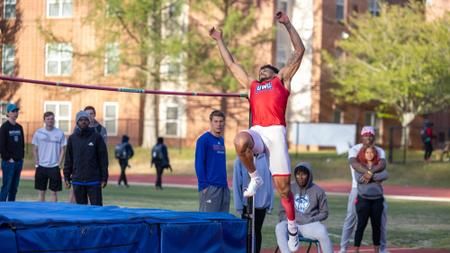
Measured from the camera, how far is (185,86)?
4862 centimetres

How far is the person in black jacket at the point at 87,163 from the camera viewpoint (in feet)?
49.5

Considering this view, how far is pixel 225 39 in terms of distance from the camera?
47.0 metres

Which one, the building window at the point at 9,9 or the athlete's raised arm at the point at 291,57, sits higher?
the building window at the point at 9,9

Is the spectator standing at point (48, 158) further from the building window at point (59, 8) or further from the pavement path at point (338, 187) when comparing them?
the building window at point (59, 8)

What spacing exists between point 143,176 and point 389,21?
14.1m

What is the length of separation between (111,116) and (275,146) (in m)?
41.4

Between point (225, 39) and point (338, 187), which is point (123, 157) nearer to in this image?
point (338, 187)

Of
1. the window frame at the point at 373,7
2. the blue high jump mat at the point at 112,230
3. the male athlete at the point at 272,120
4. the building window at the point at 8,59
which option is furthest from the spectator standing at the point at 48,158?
the window frame at the point at 373,7

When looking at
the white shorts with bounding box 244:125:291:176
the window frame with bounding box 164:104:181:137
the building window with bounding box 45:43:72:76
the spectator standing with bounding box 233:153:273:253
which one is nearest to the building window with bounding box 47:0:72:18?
the building window with bounding box 45:43:72:76

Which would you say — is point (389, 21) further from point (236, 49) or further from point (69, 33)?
point (69, 33)

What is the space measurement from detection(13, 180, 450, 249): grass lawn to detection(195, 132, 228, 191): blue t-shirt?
2.66 metres

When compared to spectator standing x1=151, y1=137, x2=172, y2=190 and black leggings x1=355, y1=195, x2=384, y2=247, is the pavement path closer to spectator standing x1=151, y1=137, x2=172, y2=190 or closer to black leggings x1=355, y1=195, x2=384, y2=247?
spectator standing x1=151, y1=137, x2=172, y2=190

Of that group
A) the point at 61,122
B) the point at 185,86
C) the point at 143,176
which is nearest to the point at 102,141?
the point at 143,176

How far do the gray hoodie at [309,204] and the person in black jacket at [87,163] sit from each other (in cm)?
332
